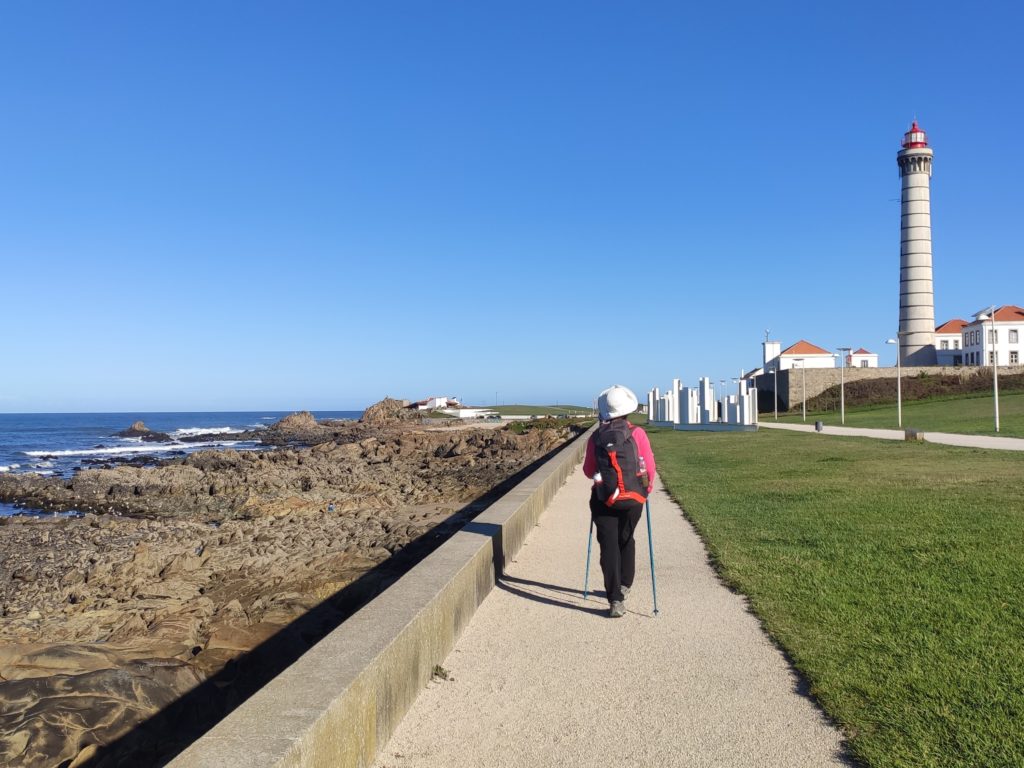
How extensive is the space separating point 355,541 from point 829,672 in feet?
26.7

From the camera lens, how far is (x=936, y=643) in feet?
16.0

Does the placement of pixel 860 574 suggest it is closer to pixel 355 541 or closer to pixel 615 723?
pixel 615 723

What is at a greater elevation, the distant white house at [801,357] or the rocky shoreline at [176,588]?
the distant white house at [801,357]

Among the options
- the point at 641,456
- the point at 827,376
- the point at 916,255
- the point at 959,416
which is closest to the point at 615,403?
the point at 641,456

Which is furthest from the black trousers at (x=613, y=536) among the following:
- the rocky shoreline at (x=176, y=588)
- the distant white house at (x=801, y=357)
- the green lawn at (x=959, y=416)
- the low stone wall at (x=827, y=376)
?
the distant white house at (x=801, y=357)

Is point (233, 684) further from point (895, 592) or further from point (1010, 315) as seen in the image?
point (1010, 315)

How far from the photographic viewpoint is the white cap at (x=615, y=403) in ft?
20.6

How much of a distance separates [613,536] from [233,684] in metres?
2.99

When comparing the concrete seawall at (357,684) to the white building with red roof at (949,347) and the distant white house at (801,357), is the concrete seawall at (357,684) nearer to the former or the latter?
the white building with red roof at (949,347)

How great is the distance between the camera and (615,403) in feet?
20.6

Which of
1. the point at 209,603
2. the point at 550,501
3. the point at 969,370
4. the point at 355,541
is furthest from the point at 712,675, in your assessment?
the point at 969,370

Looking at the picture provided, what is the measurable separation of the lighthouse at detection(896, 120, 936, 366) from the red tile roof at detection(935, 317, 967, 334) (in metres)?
8.80

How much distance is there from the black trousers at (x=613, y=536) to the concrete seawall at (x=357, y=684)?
1.04m

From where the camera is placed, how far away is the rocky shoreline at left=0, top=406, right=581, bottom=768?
4.68m
